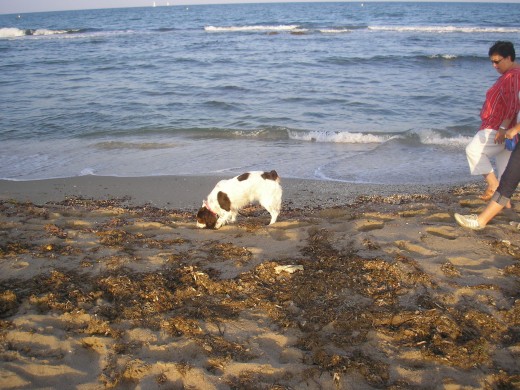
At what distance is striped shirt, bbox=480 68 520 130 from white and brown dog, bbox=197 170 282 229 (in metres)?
2.65

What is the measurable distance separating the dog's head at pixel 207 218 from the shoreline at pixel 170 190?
1.40m

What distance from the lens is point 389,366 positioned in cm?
292

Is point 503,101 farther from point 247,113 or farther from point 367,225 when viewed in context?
point 247,113

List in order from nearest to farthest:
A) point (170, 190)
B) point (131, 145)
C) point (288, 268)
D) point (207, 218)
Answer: point (288, 268), point (207, 218), point (170, 190), point (131, 145)

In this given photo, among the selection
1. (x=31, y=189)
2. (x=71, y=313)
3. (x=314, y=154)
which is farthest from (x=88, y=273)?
(x=314, y=154)

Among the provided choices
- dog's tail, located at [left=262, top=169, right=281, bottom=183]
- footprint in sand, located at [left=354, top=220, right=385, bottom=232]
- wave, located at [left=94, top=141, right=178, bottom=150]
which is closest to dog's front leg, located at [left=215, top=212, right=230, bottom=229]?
dog's tail, located at [left=262, top=169, right=281, bottom=183]

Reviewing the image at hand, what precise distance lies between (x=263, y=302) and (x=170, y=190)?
13.7ft

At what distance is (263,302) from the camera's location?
366cm

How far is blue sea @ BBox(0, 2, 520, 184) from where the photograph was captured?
8.84m

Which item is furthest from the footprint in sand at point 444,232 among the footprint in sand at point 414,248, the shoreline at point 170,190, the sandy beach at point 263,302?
the shoreline at point 170,190

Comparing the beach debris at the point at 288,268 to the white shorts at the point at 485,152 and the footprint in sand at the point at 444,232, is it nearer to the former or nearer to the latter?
the footprint in sand at the point at 444,232

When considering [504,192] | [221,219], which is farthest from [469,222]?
[221,219]

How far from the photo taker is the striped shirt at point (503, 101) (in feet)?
15.4

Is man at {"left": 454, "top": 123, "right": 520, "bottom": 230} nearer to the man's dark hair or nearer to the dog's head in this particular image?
the man's dark hair
